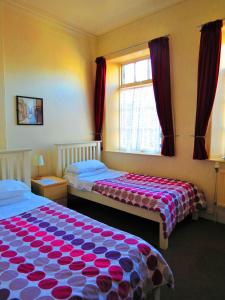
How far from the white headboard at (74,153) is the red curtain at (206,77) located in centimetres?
184

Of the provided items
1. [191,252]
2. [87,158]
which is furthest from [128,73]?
[191,252]

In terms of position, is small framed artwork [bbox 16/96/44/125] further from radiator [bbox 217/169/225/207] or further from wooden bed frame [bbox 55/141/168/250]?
radiator [bbox 217/169/225/207]

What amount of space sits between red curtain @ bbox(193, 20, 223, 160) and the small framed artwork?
235cm

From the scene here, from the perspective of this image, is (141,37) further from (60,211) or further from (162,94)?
(60,211)

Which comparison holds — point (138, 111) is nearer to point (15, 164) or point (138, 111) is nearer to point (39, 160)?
point (39, 160)

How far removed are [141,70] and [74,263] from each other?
3397 millimetres

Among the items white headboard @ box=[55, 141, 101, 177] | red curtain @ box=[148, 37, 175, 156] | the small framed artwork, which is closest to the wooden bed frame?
white headboard @ box=[55, 141, 101, 177]

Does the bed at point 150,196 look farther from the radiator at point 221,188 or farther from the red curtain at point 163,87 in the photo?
the red curtain at point 163,87

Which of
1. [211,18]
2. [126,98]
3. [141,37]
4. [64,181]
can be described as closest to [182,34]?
[211,18]

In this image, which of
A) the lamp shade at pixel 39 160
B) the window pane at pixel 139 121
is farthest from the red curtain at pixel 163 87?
the lamp shade at pixel 39 160

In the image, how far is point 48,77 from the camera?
11.4ft

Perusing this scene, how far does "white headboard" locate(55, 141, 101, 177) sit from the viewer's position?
3510 mm

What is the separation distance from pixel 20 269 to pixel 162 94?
283 centimetres

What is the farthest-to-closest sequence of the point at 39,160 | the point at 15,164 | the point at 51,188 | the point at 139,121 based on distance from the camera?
the point at 139,121, the point at 39,160, the point at 51,188, the point at 15,164
